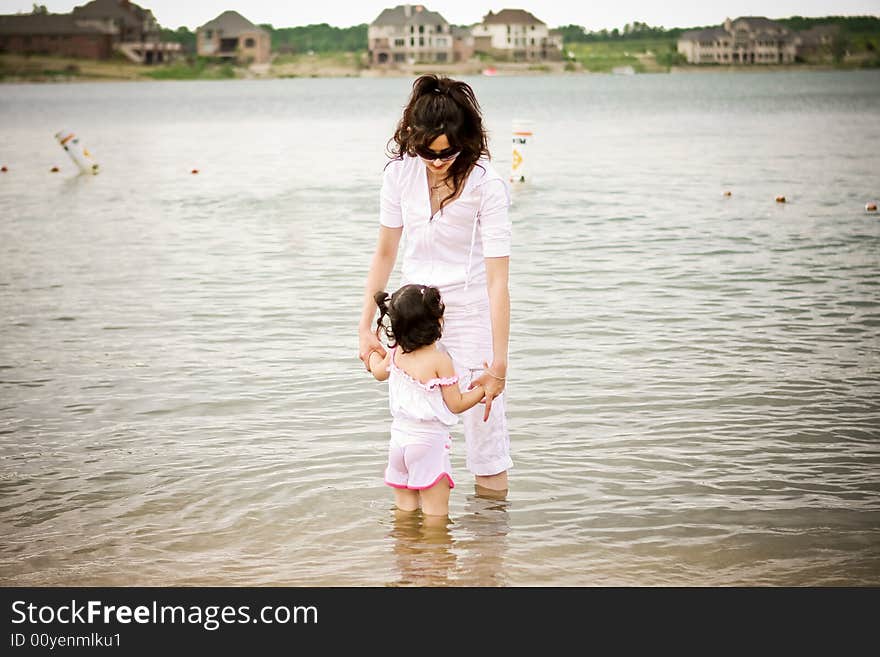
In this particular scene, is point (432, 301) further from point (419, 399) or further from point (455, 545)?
point (455, 545)

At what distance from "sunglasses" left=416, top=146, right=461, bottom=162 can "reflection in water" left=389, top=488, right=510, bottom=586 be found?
166 cm

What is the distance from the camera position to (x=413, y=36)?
156m

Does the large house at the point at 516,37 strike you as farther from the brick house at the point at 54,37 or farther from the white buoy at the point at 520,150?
the white buoy at the point at 520,150

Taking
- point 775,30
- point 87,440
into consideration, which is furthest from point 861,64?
point 87,440

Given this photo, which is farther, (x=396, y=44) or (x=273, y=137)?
(x=396, y=44)

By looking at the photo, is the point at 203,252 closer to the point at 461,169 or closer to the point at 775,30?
the point at 461,169

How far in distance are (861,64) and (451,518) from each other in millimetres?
117220

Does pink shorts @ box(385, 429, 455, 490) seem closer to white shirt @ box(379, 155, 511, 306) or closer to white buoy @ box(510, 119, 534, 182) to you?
white shirt @ box(379, 155, 511, 306)

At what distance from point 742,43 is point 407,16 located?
44.9 meters

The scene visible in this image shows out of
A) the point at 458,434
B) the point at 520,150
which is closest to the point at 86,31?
the point at 520,150

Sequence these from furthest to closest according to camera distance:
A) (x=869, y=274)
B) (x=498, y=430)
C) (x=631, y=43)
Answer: (x=631, y=43), (x=869, y=274), (x=498, y=430)

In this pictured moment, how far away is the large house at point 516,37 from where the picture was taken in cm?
16031

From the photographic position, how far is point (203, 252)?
14.5 m

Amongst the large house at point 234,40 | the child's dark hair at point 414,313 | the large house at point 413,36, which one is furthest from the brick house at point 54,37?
the child's dark hair at point 414,313
